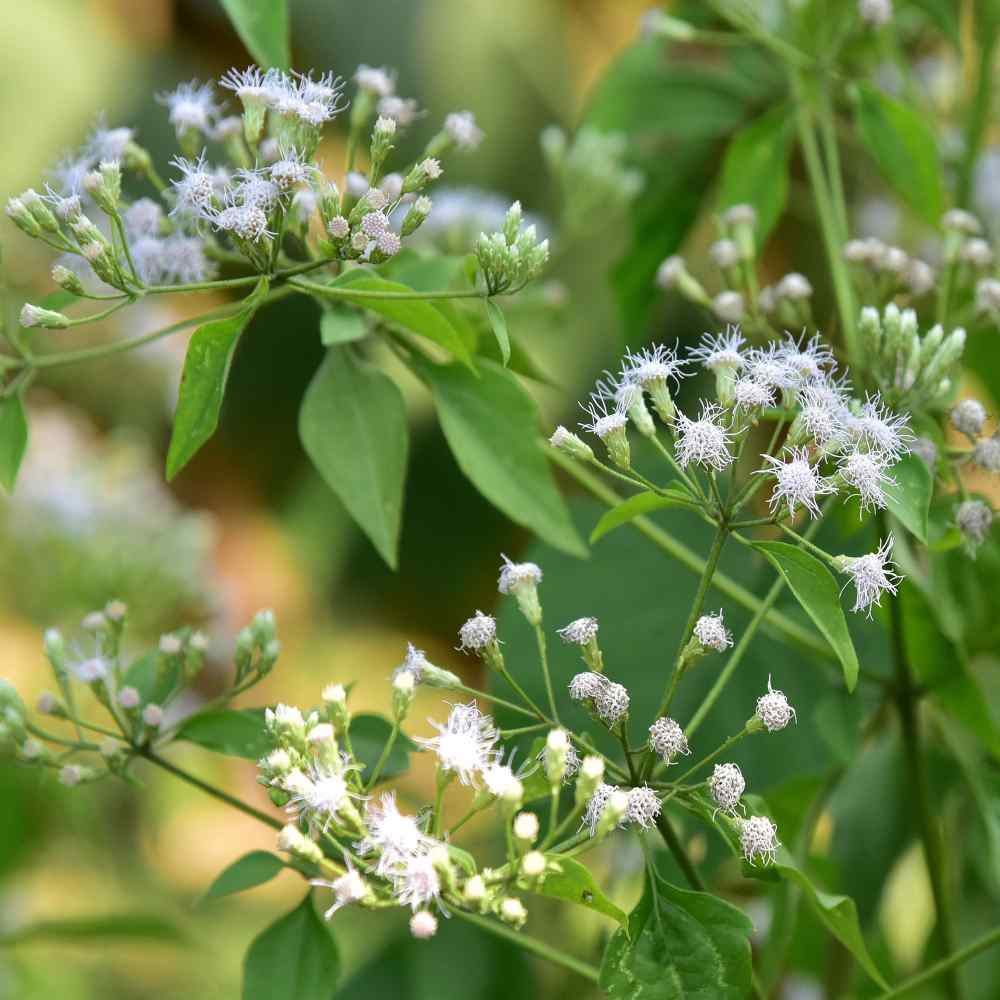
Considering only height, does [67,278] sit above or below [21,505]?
above

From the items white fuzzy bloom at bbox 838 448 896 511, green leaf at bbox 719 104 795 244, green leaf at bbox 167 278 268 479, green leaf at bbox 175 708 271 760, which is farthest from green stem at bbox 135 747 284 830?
green leaf at bbox 719 104 795 244

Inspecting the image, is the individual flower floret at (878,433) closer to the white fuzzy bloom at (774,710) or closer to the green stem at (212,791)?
the white fuzzy bloom at (774,710)

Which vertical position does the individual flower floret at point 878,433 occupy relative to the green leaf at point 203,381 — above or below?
above

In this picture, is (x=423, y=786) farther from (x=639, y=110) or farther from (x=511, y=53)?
(x=639, y=110)

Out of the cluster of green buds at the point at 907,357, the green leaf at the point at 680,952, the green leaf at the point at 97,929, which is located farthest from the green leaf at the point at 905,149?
the green leaf at the point at 97,929

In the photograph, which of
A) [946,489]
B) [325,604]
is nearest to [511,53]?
[325,604]
